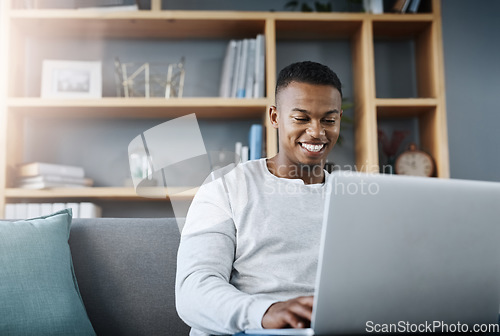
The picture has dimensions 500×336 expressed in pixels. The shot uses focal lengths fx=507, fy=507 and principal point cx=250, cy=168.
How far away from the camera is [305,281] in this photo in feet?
3.54

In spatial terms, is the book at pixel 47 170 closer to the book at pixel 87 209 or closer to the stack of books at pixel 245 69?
the book at pixel 87 209

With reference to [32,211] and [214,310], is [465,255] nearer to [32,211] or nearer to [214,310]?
[214,310]

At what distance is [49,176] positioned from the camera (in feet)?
7.89

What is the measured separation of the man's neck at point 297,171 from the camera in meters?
1.29

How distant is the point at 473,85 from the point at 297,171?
196 centimetres

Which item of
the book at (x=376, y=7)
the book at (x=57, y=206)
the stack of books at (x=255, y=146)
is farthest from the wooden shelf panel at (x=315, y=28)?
the book at (x=57, y=206)

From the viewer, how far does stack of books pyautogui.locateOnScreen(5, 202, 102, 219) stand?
2.38 metres

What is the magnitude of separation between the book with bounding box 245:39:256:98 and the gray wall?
1115mm

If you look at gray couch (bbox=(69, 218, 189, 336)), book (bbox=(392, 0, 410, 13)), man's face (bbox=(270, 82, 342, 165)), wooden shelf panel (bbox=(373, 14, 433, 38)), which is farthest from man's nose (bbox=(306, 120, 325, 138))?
book (bbox=(392, 0, 410, 13))

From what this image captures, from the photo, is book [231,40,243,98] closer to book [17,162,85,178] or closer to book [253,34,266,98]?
book [253,34,266,98]

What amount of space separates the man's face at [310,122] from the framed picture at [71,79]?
157cm

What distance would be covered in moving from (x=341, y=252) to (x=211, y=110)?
77.4 inches

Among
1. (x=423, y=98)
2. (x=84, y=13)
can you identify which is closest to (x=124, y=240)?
(x=84, y=13)

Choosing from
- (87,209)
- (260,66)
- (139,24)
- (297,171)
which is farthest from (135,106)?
(297,171)
